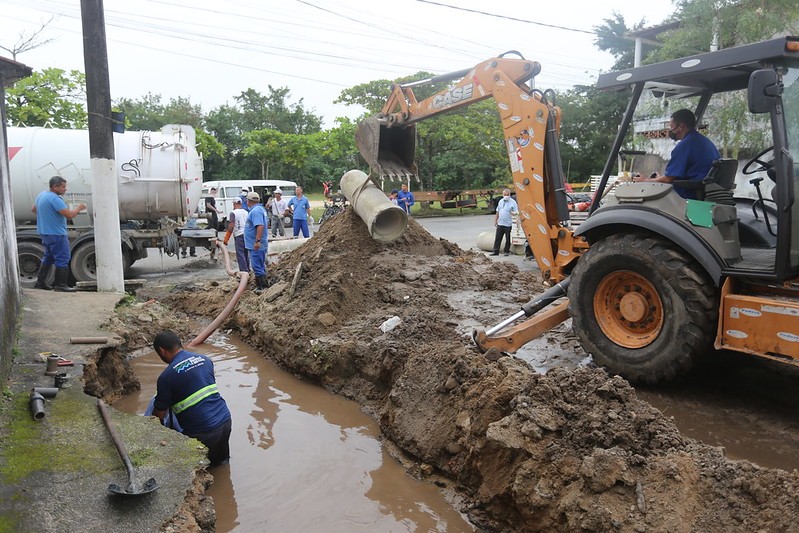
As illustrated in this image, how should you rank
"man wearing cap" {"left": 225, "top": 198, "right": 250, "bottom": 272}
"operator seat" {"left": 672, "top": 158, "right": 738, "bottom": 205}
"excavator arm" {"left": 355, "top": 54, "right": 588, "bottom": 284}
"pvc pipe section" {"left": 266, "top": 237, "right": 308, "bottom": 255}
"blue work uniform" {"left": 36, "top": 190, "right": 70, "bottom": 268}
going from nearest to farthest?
1. "operator seat" {"left": 672, "top": 158, "right": 738, "bottom": 205}
2. "excavator arm" {"left": 355, "top": 54, "right": 588, "bottom": 284}
3. "blue work uniform" {"left": 36, "top": 190, "right": 70, "bottom": 268}
4. "man wearing cap" {"left": 225, "top": 198, "right": 250, "bottom": 272}
5. "pvc pipe section" {"left": 266, "top": 237, "right": 308, "bottom": 255}

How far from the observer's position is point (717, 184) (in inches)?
198

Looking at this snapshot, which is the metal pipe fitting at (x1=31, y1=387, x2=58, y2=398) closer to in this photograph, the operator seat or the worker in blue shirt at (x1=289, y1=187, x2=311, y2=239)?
the operator seat

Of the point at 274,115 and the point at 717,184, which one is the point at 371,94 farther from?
the point at 717,184

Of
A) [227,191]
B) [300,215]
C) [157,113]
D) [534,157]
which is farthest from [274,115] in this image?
[534,157]

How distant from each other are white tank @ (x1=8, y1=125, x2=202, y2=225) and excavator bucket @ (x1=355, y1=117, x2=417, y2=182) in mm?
5449

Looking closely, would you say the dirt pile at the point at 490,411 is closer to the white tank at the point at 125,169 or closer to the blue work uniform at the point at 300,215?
the white tank at the point at 125,169

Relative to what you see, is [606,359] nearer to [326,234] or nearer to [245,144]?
[326,234]

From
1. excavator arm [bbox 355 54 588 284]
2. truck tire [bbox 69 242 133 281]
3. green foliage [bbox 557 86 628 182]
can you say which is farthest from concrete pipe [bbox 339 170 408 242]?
green foliage [bbox 557 86 628 182]

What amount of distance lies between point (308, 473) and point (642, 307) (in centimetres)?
314

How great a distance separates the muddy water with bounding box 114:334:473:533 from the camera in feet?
13.8

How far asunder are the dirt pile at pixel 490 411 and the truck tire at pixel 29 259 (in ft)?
17.0

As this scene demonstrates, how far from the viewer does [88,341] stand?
6328 mm

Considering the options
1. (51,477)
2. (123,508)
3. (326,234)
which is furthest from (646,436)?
(326,234)

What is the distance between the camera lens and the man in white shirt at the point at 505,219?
1417 centimetres
